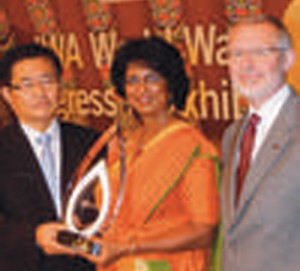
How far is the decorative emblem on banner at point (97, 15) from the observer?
170cm

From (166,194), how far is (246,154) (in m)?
0.23

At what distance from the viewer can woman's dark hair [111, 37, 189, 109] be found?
149 cm

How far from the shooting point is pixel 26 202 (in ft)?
5.32

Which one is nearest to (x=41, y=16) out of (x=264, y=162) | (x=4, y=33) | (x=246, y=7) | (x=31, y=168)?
(x=4, y=33)

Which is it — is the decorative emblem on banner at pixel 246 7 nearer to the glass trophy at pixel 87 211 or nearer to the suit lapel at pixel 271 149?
the suit lapel at pixel 271 149

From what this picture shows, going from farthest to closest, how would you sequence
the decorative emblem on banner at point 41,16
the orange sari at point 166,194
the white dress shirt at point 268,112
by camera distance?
1. the decorative emblem on banner at point 41,16
2. the orange sari at point 166,194
3. the white dress shirt at point 268,112

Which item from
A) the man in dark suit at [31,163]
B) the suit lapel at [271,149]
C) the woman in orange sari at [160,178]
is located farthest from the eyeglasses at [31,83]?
the suit lapel at [271,149]

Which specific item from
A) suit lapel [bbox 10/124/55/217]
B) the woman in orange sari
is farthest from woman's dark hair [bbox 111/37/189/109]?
suit lapel [bbox 10/124/55/217]

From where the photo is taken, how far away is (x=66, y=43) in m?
1.79

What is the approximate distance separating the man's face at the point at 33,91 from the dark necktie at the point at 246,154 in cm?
57

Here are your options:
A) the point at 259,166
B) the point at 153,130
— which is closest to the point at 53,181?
the point at 153,130

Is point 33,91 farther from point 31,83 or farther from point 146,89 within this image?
point 146,89

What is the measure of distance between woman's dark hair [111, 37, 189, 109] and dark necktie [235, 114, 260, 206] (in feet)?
0.72

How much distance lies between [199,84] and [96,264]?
59cm
